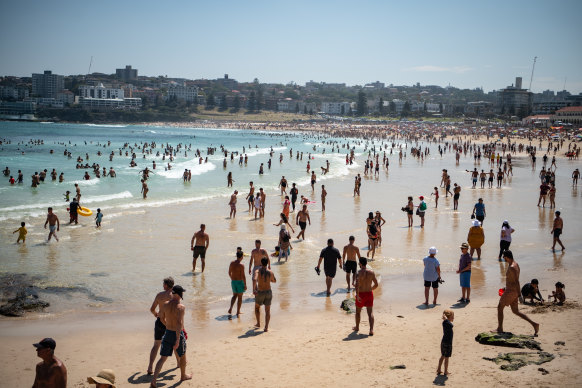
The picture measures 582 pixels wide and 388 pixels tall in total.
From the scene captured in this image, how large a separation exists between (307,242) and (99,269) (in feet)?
20.3

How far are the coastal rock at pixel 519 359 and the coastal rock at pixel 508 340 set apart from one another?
28 centimetres

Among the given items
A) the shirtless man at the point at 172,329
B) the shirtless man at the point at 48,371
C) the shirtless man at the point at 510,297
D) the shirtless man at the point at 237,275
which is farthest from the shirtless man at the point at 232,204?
the shirtless man at the point at 48,371

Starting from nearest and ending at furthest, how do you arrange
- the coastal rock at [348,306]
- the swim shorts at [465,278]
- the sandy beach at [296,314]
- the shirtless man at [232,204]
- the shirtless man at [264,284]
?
the sandy beach at [296,314] < the shirtless man at [264,284] < the coastal rock at [348,306] < the swim shorts at [465,278] < the shirtless man at [232,204]

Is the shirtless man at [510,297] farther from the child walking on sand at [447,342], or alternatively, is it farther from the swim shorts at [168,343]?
the swim shorts at [168,343]

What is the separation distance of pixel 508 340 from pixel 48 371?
19.9ft

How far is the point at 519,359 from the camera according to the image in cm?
651

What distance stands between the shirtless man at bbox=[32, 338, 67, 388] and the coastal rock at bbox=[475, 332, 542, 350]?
5.72 m

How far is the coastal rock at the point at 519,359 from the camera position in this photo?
6332 millimetres

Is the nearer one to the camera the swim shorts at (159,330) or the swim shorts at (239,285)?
the swim shorts at (159,330)

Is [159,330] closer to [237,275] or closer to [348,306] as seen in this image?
[237,275]

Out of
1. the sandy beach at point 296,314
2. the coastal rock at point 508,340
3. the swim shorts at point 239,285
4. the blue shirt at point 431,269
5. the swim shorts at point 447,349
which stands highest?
the blue shirt at point 431,269

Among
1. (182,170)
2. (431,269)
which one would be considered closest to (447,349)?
(431,269)

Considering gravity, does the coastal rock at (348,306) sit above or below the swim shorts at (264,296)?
below

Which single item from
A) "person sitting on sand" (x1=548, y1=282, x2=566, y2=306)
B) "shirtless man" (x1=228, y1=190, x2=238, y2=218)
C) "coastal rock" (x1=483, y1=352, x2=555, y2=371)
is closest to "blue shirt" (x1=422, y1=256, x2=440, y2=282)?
"person sitting on sand" (x1=548, y1=282, x2=566, y2=306)
